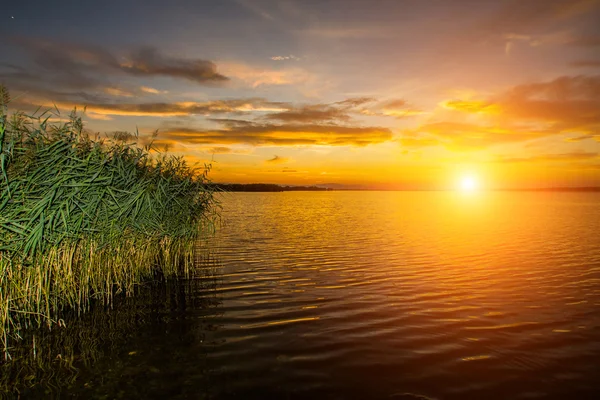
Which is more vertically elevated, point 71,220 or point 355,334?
point 71,220

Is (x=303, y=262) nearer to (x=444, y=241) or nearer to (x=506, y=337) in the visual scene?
(x=506, y=337)

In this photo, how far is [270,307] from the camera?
49.7 ft

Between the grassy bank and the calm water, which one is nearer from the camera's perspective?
the calm water

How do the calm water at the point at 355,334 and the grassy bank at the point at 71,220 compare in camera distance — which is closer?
the calm water at the point at 355,334

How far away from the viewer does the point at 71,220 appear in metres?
13.8

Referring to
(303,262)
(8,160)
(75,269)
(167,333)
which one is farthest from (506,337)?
(8,160)

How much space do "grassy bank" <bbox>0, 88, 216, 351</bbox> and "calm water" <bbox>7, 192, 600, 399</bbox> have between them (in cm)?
170

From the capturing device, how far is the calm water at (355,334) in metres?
9.28

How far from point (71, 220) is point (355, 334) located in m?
11.1

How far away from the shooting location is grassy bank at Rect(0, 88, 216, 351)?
37.4 ft

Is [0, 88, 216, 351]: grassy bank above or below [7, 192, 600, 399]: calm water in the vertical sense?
above

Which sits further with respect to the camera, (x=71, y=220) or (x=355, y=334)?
(x=71, y=220)

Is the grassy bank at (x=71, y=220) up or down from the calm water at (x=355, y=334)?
up

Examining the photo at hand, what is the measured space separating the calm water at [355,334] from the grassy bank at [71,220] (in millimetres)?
1703
